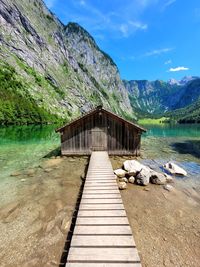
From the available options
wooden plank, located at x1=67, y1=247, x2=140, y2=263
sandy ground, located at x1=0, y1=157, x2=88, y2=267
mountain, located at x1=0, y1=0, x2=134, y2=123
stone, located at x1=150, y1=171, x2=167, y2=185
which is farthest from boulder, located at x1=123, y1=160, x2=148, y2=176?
mountain, located at x1=0, y1=0, x2=134, y2=123

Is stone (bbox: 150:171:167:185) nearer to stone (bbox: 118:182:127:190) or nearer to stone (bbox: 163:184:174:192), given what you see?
stone (bbox: 163:184:174:192)

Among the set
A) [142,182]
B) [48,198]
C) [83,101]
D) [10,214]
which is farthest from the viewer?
[83,101]

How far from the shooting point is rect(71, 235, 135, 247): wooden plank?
6.11 m

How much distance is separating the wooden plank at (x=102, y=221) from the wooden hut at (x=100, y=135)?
15.0 meters

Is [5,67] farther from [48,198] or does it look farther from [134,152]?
[48,198]

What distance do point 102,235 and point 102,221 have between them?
0.89 metres

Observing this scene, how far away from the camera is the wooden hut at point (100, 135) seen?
2225 centimetres

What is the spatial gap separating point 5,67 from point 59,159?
9258 cm

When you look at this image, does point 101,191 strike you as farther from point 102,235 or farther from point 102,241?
point 102,241

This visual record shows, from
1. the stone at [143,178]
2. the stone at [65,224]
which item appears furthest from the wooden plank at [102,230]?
the stone at [143,178]

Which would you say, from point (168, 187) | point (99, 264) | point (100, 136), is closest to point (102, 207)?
point (99, 264)

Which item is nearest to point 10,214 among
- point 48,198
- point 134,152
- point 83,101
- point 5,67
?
point 48,198

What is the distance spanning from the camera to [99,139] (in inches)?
890

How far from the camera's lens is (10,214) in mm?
9734
